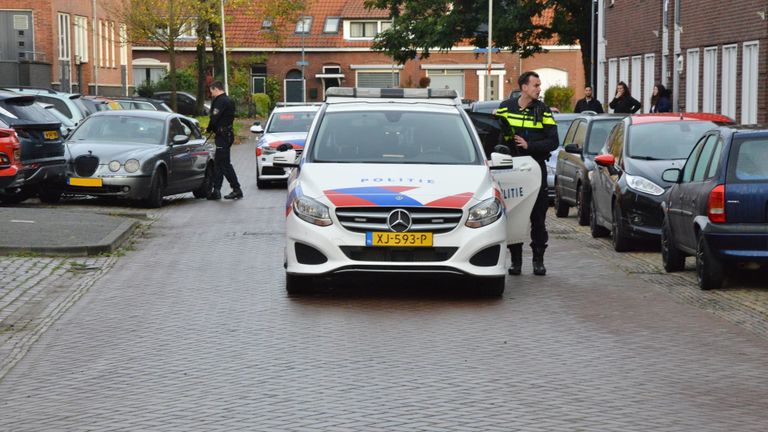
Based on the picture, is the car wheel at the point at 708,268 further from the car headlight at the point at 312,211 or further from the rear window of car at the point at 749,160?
the car headlight at the point at 312,211

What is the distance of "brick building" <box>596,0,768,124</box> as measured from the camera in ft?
94.7

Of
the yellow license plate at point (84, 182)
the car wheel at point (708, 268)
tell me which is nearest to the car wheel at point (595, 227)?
the car wheel at point (708, 268)

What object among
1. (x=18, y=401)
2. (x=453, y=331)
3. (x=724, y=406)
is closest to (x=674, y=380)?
(x=724, y=406)

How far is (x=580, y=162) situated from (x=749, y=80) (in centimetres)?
1031

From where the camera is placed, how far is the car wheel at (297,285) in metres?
11.9

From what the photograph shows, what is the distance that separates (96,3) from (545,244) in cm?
5376

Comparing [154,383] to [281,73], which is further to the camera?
[281,73]

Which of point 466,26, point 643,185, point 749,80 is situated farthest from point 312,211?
point 466,26

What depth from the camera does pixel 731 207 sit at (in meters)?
12.4

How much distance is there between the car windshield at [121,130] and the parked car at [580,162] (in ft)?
20.4

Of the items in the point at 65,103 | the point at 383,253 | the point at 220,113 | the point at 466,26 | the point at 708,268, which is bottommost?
the point at 708,268

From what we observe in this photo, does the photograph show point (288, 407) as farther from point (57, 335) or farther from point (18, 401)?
point (57, 335)

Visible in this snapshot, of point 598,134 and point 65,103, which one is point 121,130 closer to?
point 65,103

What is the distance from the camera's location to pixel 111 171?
2155 cm
